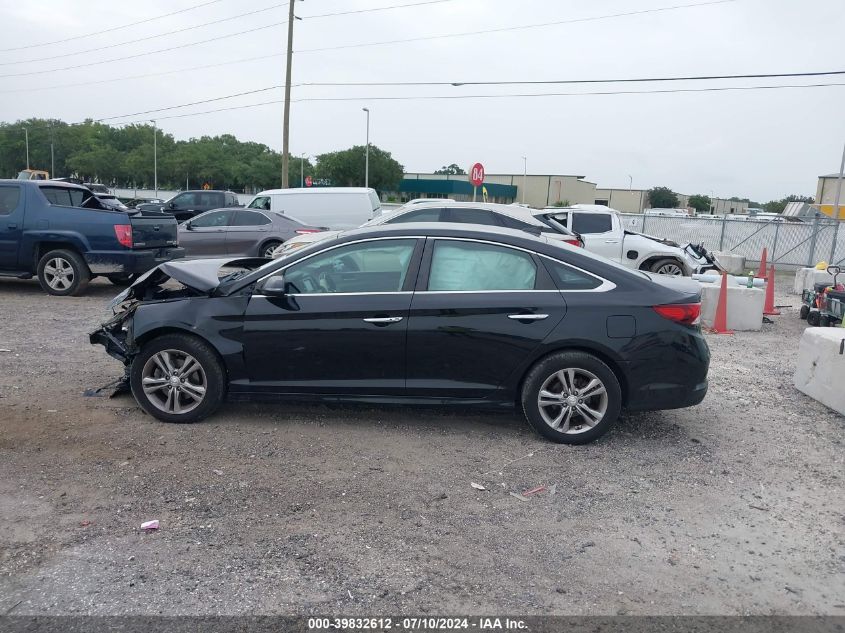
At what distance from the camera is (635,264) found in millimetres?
14898

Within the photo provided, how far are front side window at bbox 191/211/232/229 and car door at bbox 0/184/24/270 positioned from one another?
508 cm

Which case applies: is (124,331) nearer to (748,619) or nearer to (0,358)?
(0,358)

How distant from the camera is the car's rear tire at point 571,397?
16.9 ft

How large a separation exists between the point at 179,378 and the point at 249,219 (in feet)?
37.2

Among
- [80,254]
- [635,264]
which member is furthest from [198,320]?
[635,264]

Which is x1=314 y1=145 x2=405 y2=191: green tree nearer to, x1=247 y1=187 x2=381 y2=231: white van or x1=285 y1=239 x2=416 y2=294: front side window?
x1=247 y1=187 x2=381 y2=231: white van

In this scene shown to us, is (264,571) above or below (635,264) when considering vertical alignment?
below

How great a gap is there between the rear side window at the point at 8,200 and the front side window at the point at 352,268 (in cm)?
817

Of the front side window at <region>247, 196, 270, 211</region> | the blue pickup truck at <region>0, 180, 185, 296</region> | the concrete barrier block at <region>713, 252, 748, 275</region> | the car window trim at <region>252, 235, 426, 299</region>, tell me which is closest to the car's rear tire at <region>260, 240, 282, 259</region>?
the front side window at <region>247, 196, 270, 211</region>

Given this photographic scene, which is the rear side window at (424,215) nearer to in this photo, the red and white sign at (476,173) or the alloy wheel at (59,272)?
the alloy wheel at (59,272)

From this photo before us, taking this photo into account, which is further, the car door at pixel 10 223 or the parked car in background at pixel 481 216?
the parked car in background at pixel 481 216

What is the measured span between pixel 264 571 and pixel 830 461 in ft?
14.0

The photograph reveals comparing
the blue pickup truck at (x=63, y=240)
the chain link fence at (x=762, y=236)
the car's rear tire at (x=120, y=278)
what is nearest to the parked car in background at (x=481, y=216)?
the blue pickup truck at (x=63, y=240)

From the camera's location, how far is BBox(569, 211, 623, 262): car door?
1488 centimetres
